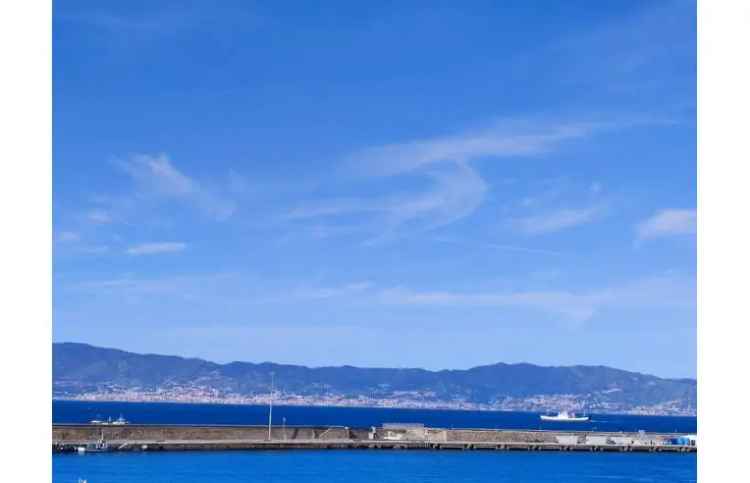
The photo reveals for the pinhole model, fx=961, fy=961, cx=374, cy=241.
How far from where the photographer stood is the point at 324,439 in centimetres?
2695

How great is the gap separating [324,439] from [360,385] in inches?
4243

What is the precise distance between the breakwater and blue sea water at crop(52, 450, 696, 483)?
24.1 inches

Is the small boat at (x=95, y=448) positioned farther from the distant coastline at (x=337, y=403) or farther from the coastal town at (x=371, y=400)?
the coastal town at (x=371, y=400)

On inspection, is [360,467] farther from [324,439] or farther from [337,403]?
[337,403]

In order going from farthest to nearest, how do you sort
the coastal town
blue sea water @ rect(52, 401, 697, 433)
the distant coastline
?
the coastal town < the distant coastline < blue sea water @ rect(52, 401, 697, 433)

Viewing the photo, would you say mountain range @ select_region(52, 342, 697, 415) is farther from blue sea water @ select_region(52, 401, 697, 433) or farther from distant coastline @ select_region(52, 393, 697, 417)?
blue sea water @ select_region(52, 401, 697, 433)

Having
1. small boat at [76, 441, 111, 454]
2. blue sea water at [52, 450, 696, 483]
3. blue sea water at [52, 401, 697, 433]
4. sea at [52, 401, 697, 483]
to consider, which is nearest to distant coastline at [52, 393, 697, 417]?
blue sea water at [52, 401, 697, 433]

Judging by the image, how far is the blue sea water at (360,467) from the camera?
19531 mm

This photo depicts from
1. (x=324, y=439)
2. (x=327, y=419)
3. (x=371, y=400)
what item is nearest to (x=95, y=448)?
(x=324, y=439)

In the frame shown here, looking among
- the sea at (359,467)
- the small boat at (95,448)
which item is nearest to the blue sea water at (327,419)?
the small boat at (95,448)

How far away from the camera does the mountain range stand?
122 m

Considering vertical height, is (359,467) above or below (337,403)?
above
